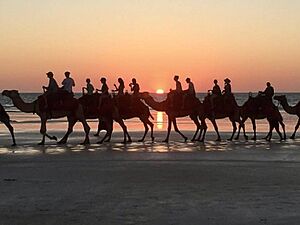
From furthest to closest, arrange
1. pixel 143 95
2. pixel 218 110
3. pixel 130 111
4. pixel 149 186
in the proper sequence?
pixel 218 110, pixel 143 95, pixel 130 111, pixel 149 186

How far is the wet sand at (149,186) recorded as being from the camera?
9.31 metres

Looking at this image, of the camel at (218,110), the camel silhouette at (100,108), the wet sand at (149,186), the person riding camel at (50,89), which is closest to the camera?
the wet sand at (149,186)

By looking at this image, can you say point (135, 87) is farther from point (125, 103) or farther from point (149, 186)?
point (149, 186)

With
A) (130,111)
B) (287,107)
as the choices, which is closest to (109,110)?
(130,111)

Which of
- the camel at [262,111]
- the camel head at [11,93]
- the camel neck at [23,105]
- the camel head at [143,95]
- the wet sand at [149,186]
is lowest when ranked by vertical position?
the wet sand at [149,186]

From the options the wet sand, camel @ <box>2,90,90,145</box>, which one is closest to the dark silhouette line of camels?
camel @ <box>2,90,90,145</box>

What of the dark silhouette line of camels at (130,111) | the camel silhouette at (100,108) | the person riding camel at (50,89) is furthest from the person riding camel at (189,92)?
the person riding camel at (50,89)

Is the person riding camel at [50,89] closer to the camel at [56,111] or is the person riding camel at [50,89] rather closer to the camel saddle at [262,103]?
the camel at [56,111]

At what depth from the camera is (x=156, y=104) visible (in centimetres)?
2634

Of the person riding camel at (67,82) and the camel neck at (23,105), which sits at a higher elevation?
the person riding camel at (67,82)

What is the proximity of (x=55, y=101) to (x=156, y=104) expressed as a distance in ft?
15.1

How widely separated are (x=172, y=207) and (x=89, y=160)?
7677mm

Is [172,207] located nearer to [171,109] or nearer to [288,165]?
[288,165]

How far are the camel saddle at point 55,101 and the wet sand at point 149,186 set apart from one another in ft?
9.92
